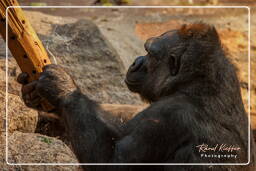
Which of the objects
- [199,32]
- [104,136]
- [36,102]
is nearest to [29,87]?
[36,102]

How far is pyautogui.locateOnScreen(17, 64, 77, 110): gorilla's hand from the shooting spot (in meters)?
6.00

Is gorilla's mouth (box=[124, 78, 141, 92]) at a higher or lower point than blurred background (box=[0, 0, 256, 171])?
higher

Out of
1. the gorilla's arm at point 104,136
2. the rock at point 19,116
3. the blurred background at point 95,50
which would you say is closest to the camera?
the gorilla's arm at point 104,136

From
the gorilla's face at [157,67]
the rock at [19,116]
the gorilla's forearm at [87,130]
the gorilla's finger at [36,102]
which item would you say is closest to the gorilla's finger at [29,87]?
the gorilla's finger at [36,102]

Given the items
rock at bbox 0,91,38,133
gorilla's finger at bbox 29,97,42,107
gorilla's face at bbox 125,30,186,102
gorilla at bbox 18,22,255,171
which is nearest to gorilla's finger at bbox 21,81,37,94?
gorilla at bbox 18,22,255,171

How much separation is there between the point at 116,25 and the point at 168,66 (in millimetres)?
5885

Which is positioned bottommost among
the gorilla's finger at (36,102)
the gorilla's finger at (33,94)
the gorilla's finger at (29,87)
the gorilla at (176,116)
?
the gorilla at (176,116)

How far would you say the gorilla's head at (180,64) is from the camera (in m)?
6.10

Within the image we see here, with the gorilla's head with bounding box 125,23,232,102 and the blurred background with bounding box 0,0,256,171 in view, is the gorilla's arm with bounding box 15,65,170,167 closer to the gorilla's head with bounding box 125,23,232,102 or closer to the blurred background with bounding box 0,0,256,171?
the gorilla's head with bounding box 125,23,232,102

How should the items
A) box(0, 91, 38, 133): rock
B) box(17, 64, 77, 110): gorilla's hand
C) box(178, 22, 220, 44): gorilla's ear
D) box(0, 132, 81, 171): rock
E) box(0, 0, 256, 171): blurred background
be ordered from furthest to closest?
box(0, 91, 38, 133): rock, box(0, 0, 256, 171): blurred background, box(0, 132, 81, 171): rock, box(178, 22, 220, 44): gorilla's ear, box(17, 64, 77, 110): gorilla's hand

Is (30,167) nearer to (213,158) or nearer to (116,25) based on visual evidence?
(213,158)

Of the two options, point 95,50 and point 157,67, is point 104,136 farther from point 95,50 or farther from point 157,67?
point 95,50

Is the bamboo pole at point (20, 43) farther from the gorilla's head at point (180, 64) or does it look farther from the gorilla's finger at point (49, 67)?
the gorilla's head at point (180, 64)

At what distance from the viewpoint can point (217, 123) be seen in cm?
595
